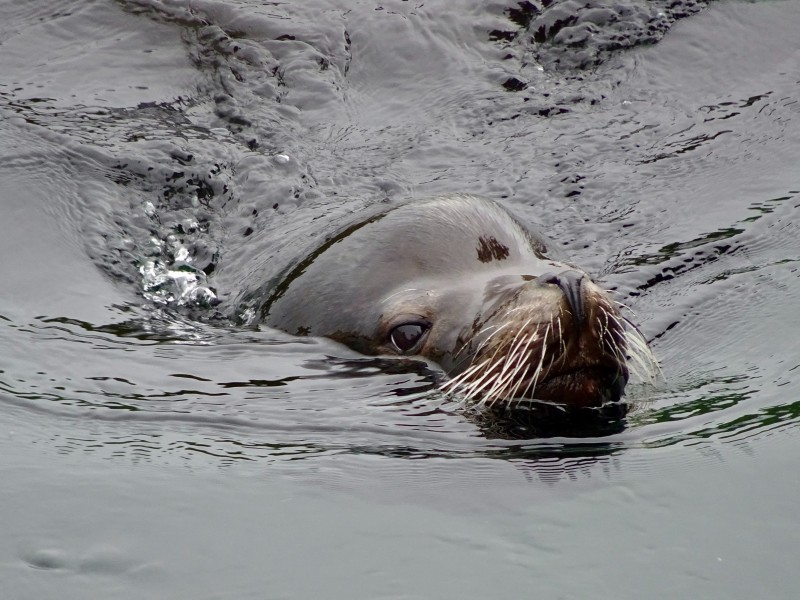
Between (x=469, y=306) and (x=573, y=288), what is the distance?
692mm

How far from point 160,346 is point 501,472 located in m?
1.95

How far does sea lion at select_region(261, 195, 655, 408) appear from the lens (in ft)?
14.2

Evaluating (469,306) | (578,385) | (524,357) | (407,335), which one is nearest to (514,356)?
(524,357)

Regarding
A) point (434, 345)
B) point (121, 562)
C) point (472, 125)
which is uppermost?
point (472, 125)

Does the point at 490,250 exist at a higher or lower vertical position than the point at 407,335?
higher

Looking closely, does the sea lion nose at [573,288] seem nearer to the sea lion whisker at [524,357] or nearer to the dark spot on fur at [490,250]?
the sea lion whisker at [524,357]

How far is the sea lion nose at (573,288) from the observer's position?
4.22m

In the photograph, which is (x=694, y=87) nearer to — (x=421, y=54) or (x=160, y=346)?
(x=421, y=54)

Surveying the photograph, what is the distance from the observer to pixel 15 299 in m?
5.64

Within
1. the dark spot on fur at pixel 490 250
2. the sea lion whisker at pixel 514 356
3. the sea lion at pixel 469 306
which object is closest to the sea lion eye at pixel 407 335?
the sea lion at pixel 469 306

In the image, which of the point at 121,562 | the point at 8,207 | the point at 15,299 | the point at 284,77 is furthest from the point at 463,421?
the point at 284,77

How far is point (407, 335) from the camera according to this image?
5.02 metres

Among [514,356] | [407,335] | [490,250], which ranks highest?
[490,250]

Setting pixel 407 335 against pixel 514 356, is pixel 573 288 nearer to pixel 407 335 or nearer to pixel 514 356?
pixel 514 356
